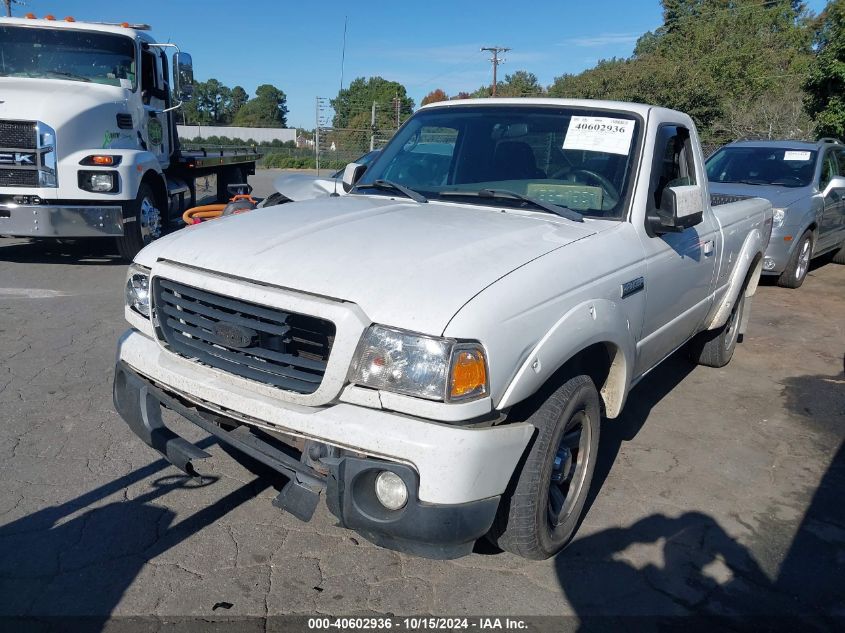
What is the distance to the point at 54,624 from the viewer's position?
2631 mm

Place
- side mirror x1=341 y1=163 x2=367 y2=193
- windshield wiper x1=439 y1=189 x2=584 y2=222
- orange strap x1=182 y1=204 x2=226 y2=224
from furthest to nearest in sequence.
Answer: orange strap x1=182 y1=204 x2=226 y2=224
side mirror x1=341 y1=163 x2=367 y2=193
windshield wiper x1=439 y1=189 x2=584 y2=222

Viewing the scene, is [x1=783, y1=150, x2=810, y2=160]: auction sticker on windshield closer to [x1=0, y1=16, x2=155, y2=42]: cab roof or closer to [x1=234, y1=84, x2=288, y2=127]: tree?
[x1=0, y1=16, x2=155, y2=42]: cab roof

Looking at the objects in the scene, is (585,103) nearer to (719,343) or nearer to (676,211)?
(676,211)

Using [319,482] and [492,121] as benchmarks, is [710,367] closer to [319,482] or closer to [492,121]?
[492,121]

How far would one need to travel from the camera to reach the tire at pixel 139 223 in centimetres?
862

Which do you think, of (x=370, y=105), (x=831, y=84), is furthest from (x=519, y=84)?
(x=831, y=84)

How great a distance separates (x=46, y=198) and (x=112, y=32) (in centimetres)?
256

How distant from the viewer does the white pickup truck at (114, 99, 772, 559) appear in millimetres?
2492

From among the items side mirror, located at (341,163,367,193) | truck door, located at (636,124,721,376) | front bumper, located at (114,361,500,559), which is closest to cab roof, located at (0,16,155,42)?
side mirror, located at (341,163,367,193)

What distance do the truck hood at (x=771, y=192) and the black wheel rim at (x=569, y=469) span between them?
6262 mm

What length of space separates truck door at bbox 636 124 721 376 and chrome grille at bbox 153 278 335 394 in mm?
1806

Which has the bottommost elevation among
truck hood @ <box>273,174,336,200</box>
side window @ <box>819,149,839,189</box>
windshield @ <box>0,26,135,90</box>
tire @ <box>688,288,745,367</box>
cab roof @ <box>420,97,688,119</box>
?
tire @ <box>688,288,745,367</box>

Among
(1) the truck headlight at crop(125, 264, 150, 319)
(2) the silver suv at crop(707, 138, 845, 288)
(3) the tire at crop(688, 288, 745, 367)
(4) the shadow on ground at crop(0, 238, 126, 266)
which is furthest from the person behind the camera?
(4) the shadow on ground at crop(0, 238, 126, 266)

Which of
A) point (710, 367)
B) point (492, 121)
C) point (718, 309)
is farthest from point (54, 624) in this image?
point (710, 367)
